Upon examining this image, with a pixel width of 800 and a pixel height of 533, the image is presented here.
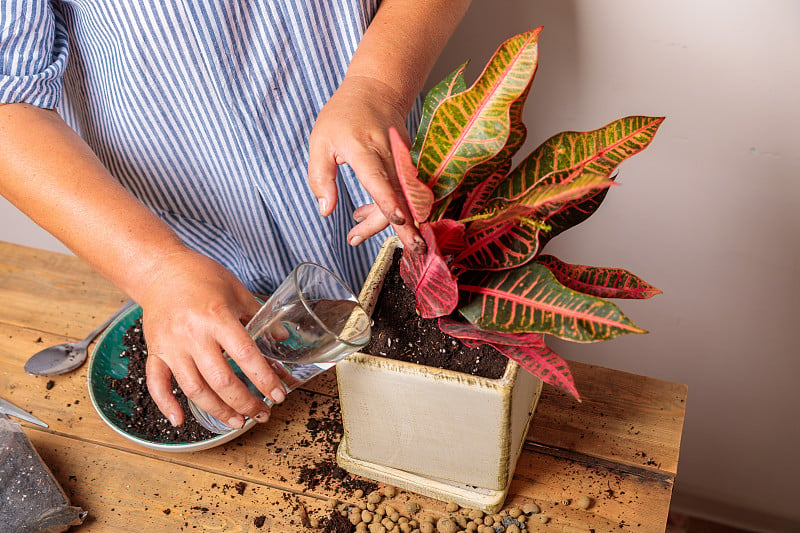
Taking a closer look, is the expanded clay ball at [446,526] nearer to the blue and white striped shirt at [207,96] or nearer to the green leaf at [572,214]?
the green leaf at [572,214]

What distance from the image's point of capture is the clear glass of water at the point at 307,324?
0.61m

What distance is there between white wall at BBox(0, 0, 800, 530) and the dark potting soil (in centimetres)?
57

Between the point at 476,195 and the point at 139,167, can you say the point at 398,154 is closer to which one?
the point at 476,195

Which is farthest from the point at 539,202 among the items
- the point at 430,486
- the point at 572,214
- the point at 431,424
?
the point at 430,486

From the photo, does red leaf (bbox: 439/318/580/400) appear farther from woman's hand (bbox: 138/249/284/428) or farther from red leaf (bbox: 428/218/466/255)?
woman's hand (bbox: 138/249/284/428)

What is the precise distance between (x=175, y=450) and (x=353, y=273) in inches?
16.0

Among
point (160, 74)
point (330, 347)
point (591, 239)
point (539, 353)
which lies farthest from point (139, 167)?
point (591, 239)

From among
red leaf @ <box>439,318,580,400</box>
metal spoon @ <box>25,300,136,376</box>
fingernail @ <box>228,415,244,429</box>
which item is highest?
red leaf @ <box>439,318,580,400</box>

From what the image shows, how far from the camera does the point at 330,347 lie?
1.98 ft

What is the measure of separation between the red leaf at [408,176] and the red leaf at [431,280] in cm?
3

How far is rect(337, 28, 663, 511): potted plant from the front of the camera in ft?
1.77

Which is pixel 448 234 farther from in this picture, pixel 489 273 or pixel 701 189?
pixel 701 189

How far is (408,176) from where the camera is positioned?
533 mm

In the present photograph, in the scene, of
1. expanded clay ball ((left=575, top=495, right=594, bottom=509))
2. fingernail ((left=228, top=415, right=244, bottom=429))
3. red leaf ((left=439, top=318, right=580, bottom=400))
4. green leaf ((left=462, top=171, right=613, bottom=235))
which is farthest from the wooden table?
green leaf ((left=462, top=171, right=613, bottom=235))
